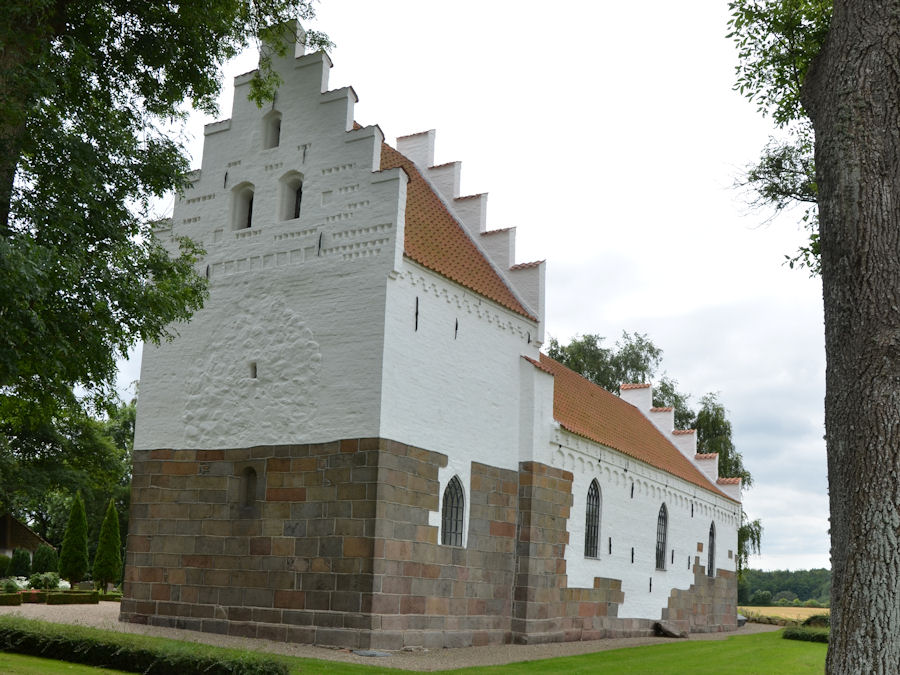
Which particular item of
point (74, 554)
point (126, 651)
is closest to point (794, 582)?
point (74, 554)

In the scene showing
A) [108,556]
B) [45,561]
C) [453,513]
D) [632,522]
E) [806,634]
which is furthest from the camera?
[45,561]

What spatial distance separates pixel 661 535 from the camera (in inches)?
963

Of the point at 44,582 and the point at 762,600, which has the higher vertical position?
the point at 44,582

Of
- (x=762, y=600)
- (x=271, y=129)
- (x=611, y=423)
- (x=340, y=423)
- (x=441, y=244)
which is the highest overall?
(x=271, y=129)

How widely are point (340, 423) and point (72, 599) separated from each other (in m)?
9.77

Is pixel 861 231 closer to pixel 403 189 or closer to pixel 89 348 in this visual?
pixel 89 348

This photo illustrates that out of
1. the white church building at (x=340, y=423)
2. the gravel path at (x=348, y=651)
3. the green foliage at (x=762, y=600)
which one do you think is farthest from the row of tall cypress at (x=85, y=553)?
the green foliage at (x=762, y=600)

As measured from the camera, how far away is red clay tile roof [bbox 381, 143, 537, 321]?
55.3ft

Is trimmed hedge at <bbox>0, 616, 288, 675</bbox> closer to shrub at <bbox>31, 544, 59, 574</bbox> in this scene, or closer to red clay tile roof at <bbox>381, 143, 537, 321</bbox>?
red clay tile roof at <bbox>381, 143, 537, 321</bbox>

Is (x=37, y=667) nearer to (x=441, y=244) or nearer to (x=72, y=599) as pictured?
(x=441, y=244)

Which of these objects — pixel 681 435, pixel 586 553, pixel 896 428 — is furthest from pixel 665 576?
pixel 896 428

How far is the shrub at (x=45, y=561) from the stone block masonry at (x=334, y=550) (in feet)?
69.5

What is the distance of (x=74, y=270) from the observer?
9656mm

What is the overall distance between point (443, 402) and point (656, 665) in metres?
5.62
